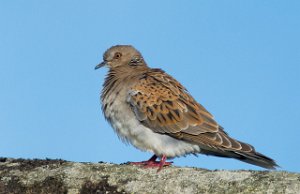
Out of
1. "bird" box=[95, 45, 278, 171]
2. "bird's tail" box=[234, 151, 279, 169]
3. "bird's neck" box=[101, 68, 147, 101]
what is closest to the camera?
"bird's tail" box=[234, 151, 279, 169]

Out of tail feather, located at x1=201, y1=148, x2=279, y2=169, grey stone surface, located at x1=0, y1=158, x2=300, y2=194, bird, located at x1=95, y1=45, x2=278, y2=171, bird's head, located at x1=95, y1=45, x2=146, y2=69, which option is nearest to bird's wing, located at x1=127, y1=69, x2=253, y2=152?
bird, located at x1=95, y1=45, x2=278, y2=171

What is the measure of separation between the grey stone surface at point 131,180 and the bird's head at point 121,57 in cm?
337

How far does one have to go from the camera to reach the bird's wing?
7.34 m

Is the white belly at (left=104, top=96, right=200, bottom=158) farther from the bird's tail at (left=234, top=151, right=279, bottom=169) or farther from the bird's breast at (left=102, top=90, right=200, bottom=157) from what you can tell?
the bird's tail at (left=234, top=151, right=279, bottom=169)

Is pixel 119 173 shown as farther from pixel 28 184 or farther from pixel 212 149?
pixel 212 149

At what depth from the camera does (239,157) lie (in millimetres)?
7270

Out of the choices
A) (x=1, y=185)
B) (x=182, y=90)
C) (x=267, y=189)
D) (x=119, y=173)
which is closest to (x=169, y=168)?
(x=119, y=173)

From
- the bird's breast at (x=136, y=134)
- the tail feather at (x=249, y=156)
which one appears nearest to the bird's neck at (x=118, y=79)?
the bird's breast at (x=136, y=134)

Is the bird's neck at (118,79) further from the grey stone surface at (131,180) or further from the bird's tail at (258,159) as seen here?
the grey stone surface at (131,180)

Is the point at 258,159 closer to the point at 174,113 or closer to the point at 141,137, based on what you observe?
the point at 174,113

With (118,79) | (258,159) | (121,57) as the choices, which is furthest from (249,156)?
(121,57)

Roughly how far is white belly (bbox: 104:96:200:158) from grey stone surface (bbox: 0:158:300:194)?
4.54 ft

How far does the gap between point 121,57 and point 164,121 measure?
2.09 meters

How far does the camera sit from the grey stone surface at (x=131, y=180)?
5.36 meters
